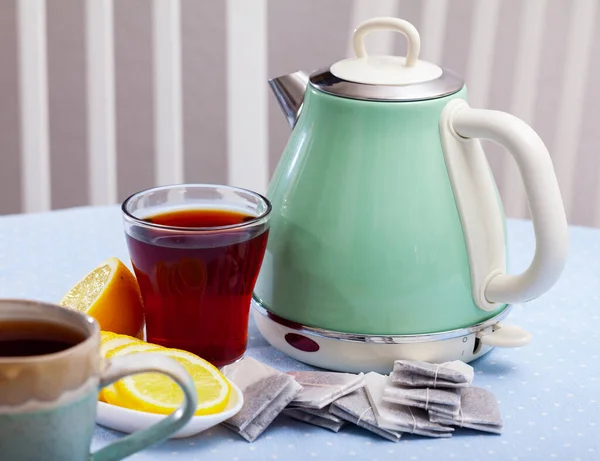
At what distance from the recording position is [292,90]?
0.72 metres

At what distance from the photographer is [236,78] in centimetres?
144

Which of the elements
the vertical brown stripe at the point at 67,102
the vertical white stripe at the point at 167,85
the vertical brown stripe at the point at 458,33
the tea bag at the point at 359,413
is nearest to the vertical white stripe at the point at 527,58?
the vertical brown stripe at the point at 458,33

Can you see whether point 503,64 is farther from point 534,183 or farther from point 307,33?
point 534,183

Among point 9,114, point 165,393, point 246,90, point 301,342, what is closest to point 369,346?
point 301,342

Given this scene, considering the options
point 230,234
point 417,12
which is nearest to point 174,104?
point 417,12

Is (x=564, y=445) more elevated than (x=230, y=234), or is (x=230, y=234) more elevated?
(x=230, y=234)

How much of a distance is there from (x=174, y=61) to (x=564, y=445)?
103cm

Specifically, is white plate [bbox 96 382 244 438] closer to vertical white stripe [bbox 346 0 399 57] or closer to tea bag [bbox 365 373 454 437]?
tea bag [bbox 365 373 454 437]

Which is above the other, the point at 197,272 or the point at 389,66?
the point at 389,66

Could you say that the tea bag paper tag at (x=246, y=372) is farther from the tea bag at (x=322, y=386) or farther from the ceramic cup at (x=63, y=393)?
the ceramic cup at (x=63, y=393)

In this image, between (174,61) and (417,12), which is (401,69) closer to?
(174,61)

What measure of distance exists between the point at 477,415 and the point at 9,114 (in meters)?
1.42

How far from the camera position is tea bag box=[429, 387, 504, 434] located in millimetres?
591

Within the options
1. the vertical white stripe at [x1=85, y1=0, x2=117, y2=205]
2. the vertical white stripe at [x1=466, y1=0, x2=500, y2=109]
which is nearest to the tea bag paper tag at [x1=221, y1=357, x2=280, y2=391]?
the vertical white stripe at [x1=85, y1=0, x2=117, y2=205]
